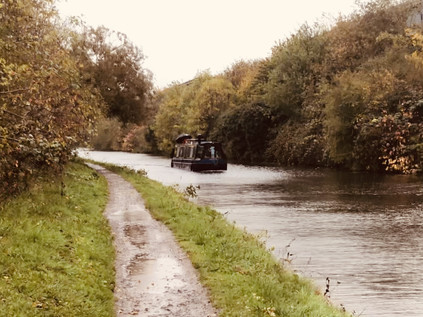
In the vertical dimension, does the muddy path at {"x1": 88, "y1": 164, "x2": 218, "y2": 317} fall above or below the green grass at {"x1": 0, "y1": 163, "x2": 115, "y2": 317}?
below

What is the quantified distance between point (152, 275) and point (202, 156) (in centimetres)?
4161

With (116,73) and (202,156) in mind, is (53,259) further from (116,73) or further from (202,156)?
(202,156)

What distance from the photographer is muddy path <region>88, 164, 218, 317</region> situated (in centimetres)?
780

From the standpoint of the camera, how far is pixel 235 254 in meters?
11.2

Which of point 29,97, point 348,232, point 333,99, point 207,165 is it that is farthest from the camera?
point 207,165

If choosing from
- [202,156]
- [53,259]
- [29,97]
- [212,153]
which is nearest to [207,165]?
[202,156]

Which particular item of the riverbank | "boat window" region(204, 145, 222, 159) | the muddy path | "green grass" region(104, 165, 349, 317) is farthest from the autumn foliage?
the riverbank

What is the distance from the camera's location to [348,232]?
16.6 metres

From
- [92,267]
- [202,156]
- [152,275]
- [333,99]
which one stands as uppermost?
[333,99]

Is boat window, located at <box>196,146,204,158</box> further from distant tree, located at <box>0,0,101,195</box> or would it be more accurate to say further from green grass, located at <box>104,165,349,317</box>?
distant tree, located at <box>0,0,101,195</box>

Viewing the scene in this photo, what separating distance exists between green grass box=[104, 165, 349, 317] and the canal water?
946 mm

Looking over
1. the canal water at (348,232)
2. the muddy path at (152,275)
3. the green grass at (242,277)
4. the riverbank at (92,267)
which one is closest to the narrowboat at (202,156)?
the canal water at (348,232)

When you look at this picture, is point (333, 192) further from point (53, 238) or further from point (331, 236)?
point (53, 238)

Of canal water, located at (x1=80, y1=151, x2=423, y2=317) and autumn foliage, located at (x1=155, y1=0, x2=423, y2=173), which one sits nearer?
canal water, located at (x1=80, y1=151, x2=423, y2=317)
